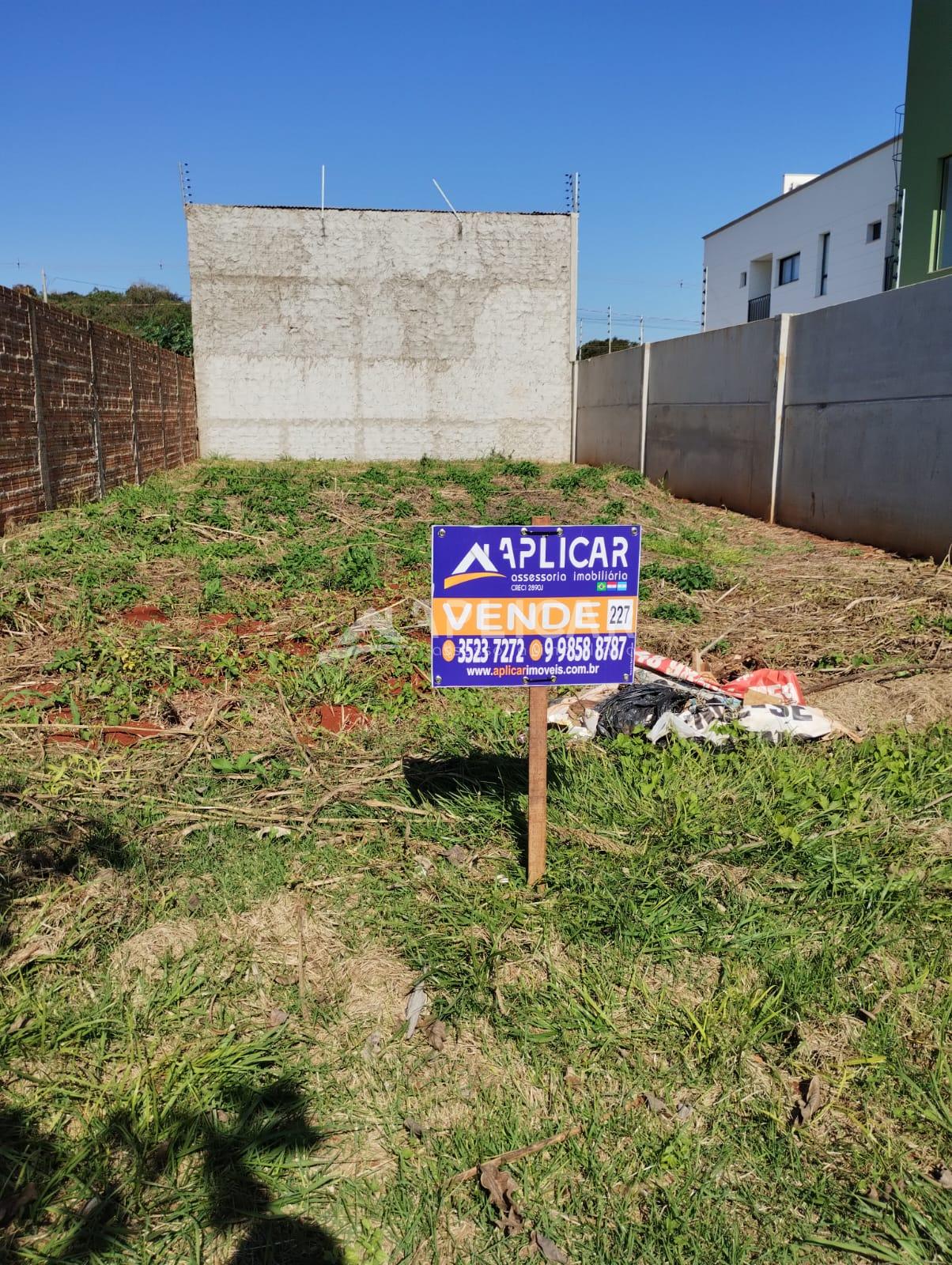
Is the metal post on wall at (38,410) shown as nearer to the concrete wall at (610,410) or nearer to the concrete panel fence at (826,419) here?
the concrete panel fence at (826,419)

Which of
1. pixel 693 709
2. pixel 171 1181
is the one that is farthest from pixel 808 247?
pixel 171 1181

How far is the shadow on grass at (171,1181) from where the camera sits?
7.14 feet

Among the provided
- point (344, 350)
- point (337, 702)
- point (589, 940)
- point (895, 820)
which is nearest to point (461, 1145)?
point (589, 940)

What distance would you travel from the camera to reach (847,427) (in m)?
11.3

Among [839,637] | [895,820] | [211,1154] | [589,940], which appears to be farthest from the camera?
[839,637]

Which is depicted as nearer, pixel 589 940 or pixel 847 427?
pixel 589 940

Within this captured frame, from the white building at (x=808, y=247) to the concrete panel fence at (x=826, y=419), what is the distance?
11.7 m

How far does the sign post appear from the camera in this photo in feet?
11.1

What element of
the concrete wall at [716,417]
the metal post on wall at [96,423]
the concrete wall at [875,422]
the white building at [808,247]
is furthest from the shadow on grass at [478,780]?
the white building at [808,247]

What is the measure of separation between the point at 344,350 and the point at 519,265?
508 centimetres

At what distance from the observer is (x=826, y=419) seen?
1177 cm

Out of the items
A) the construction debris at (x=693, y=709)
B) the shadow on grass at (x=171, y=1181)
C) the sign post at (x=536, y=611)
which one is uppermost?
the sign post at (x=536, y=611)

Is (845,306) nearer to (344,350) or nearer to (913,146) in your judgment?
(913,146)

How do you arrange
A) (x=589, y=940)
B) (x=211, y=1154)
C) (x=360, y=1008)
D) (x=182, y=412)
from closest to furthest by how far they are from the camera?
(x=211, y=1154), (x=360, y=1008), (x=589, y=940), (x=182, y=412)
